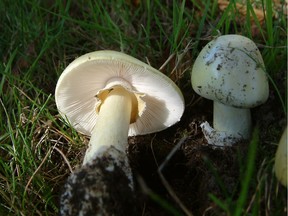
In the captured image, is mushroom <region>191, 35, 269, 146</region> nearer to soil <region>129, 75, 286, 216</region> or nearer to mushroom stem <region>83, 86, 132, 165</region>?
soil <region>129, 75, 286, 216</region>

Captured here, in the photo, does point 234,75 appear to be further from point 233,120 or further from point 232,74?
point 233,120

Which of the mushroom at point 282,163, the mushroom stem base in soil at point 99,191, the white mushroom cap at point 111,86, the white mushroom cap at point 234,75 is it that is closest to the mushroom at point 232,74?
the white mushroom cap at point 234,75

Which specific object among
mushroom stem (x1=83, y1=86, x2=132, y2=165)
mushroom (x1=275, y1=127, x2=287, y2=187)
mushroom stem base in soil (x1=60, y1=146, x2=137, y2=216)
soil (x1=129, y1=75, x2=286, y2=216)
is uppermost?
mushroom (x1=275, y1=127, x2=287, y2=187)

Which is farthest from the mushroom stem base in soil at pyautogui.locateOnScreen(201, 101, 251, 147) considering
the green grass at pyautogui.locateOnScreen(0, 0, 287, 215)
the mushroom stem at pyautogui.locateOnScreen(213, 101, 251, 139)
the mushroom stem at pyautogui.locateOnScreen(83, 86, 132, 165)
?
the mushroom stem at pyautogui.locateOnScreen(83, 86, 132, 165)

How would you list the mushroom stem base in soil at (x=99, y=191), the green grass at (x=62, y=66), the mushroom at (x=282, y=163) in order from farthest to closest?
the green grass at (x=62, y=66), the mushroom stem base in soil at (x=99, y=191), the mushroom at (x=282, y=163)

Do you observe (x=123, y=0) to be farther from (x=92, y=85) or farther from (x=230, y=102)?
(x=230, y=102)

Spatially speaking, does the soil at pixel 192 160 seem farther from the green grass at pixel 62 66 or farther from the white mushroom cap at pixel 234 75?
the white mushroom cap at pixel 234 75

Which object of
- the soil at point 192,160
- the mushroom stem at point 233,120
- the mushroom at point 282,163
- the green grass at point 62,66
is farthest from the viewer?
the mushroom stem at point 233,120
